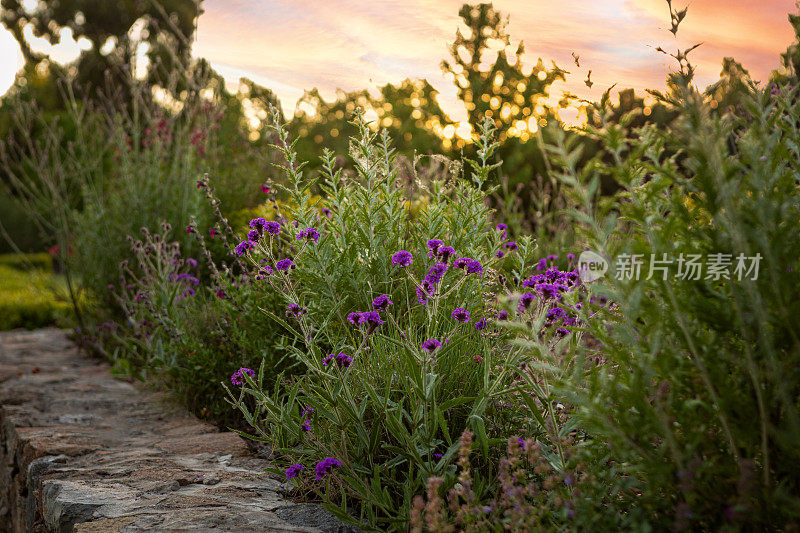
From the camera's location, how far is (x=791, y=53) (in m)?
2.21

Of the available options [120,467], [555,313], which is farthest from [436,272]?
[120,467]

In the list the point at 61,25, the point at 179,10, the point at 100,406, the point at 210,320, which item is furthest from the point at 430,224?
the point at 61,25

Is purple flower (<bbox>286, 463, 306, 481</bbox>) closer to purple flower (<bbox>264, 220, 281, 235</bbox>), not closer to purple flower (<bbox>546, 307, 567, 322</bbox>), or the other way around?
purple flower (<bbox>264, 220, 281, 235</bbox>)

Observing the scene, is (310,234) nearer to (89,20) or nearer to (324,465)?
(324,465)

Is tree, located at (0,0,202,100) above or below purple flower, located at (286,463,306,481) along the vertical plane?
above

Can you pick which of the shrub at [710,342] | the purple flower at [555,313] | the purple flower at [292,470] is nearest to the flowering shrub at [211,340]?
the purple flower at [292,470]

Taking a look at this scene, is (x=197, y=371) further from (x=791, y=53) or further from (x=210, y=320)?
(x=791, y=53)

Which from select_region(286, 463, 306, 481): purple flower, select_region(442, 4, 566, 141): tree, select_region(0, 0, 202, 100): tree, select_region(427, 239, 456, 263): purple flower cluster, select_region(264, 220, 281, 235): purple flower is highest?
select_region(0, 0, 202, 100): tree

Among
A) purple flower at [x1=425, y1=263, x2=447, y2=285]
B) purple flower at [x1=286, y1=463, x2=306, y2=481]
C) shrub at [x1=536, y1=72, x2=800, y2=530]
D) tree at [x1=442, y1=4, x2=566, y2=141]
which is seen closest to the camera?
shrub at [x1=536, y1=72, x2=800, y2=530]

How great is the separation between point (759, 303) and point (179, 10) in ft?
79.6

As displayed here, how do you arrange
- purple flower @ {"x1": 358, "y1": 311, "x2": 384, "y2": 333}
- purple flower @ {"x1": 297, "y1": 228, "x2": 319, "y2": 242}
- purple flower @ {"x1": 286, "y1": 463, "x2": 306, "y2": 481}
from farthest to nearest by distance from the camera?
purple flower @ {"x1": 297, "y1": 228, "x2": 319, "y2": 242}
purple flower @ {"x1": 286, "y1": 463, "x2": 306, "y2": 481}
purple flower @ {"x1": 358, "y1": 311, "x2": 384, "y2": 333}

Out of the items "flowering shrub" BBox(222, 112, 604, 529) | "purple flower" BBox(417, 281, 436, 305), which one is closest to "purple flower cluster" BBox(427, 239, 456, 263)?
"flowering shrub" BBox(222, 112, 604, 529)

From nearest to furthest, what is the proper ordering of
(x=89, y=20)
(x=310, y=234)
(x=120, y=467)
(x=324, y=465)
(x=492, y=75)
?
1. (x=324, y=465)
2. (x=310, y=234)
3. (x=120, y=467)
4. (x=492, y=75)
5. (x=89, y=20)

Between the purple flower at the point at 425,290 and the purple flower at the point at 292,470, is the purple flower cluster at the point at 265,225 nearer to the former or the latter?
the purple flower at the point at 425,290
